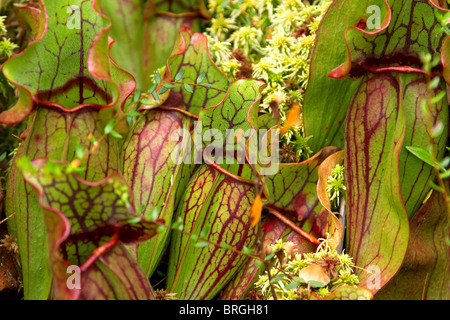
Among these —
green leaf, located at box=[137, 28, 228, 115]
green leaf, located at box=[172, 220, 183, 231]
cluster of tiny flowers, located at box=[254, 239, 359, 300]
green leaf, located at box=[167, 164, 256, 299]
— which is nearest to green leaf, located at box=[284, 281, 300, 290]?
cluster of tiny flowers, located at box=[254, 239, 359, 300]

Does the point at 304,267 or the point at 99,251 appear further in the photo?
the point at 304,267

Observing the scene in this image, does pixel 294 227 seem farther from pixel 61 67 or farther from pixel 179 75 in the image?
Result: pixel 61 67

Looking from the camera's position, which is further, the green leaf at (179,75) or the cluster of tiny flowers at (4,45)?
the cluster of tiny flowers at (4,45)

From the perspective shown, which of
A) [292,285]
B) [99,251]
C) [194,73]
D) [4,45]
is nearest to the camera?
[99,251]

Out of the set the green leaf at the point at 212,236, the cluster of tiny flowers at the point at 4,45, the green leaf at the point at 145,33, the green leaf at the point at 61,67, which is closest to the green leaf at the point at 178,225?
the green leaf at the point at 212,236

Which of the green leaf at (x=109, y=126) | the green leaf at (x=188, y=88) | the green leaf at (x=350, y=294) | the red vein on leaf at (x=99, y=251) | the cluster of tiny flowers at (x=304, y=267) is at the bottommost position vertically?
the cluster of tiny flowers at (x=304, y=267)

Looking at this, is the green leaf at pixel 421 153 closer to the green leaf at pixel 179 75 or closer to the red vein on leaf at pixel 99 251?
the green leaf at pixel 179 75

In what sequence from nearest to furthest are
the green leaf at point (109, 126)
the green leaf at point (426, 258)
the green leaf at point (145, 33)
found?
1. the green leaf at point (109, 126)
2. the green leaf at point (426, 258)
3. the green leaf at point (145, 33)

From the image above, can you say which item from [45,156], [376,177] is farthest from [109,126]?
[376,177]
